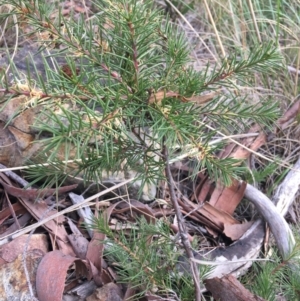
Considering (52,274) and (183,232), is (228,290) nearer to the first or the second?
(183,232)

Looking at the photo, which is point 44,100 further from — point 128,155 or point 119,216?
point 119,216

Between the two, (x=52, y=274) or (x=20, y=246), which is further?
(x=20, y=246)

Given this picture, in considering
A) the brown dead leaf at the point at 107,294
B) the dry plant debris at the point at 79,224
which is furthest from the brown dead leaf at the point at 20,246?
the brown dead leaf at the point at 107,294

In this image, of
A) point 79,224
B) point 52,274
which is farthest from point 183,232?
point 79,224

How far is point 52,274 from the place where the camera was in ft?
4.12

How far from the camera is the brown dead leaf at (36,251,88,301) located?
122 centimetres

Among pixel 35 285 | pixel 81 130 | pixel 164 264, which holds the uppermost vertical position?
pixel 81 130

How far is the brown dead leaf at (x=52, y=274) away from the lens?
122 centimetres

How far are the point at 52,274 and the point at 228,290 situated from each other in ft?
1.45

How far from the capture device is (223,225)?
1.64m

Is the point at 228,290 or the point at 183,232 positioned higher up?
the point at 183,232

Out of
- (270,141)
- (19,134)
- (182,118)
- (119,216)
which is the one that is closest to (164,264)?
(119,216)

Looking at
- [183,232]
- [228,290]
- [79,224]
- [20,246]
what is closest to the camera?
[183,232]

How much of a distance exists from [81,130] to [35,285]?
607 mm
